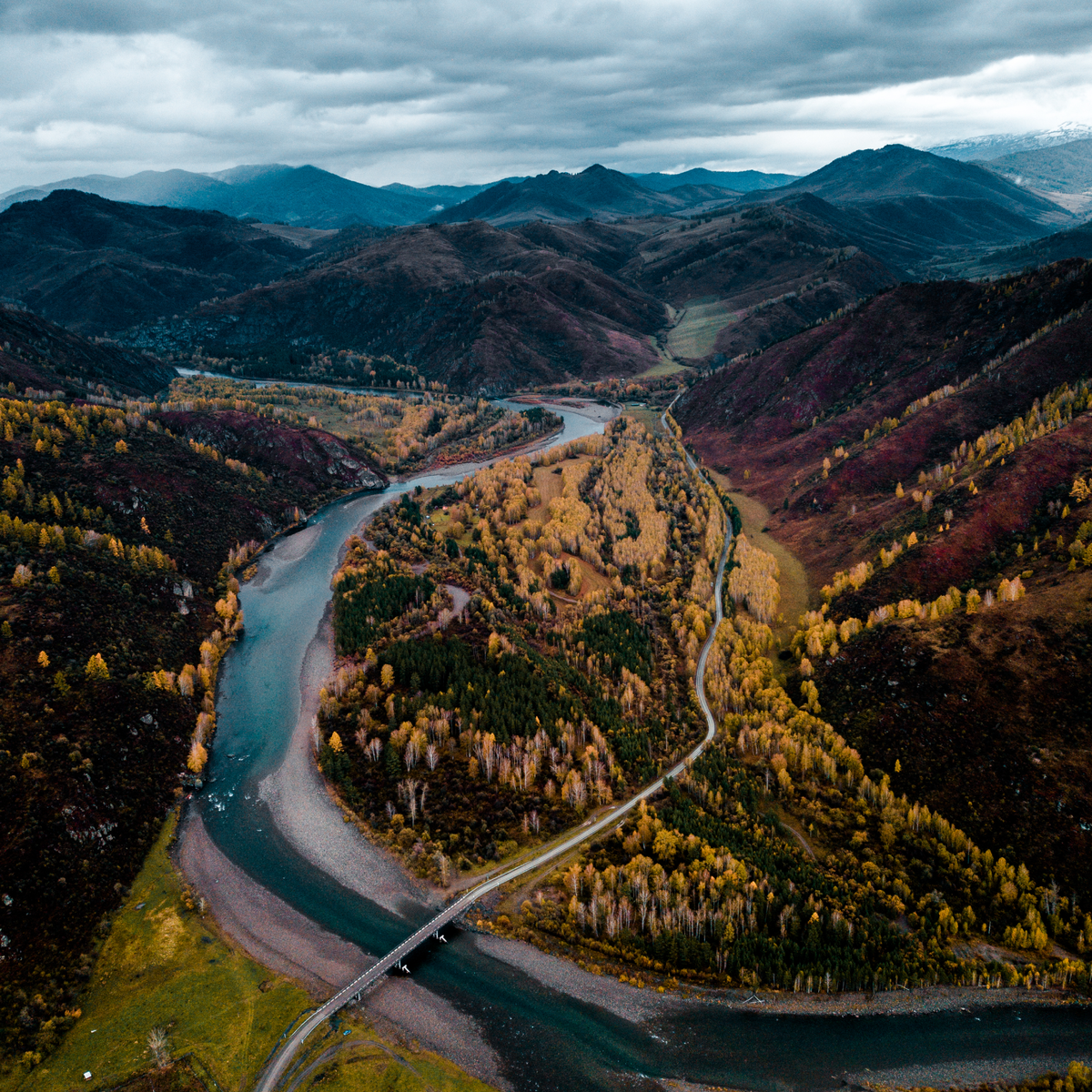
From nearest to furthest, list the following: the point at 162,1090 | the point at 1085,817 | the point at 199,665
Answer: the point at 162,1090 < the point at 1085,817 < the point at 199,665

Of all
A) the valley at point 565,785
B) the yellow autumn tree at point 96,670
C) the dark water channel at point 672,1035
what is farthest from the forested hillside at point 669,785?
the yellow autumn tree at point 96,670

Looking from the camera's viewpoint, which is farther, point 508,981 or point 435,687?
point 435,687

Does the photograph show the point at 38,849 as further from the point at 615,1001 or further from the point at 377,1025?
the point at 615,1001

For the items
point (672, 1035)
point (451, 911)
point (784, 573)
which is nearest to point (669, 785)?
point (672, 1035)

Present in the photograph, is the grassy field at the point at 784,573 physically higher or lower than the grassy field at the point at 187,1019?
higher

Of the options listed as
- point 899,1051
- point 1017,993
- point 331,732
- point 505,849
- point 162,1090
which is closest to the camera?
point 162,1090

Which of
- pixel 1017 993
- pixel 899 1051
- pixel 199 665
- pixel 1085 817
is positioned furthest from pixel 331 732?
pixel 1085 817

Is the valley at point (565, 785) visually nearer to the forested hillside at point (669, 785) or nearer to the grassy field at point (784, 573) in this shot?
the forested hillside at point (669, 785)
